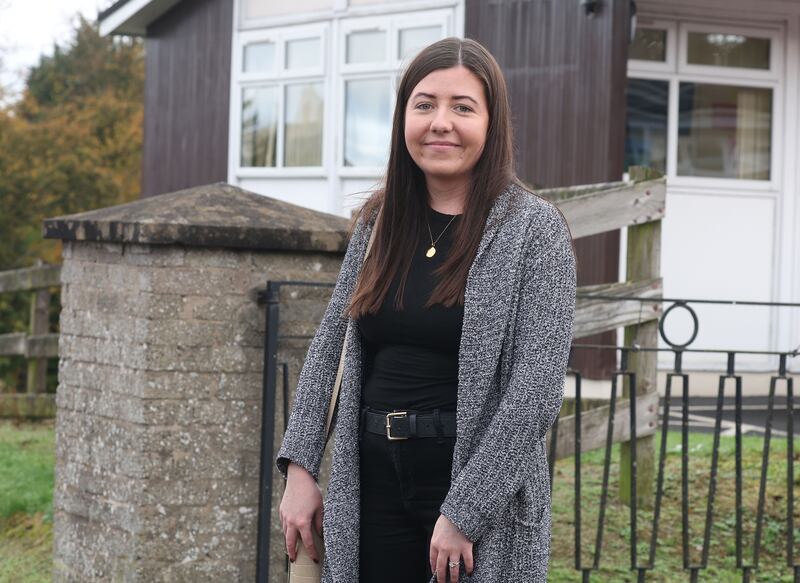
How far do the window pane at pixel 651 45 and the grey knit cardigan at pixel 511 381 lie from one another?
8785mm

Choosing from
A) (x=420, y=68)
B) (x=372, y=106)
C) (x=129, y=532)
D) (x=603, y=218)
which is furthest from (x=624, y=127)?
(x=420, y=68)

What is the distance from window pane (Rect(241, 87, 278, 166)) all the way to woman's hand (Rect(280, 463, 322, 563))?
11.0 metres

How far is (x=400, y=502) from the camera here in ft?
9.68

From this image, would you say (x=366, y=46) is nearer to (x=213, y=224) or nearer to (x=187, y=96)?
(x=187, y=96)

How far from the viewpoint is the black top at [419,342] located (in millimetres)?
2875

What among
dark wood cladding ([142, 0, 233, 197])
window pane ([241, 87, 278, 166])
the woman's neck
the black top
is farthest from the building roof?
the black top

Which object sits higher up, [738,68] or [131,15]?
[131,15]

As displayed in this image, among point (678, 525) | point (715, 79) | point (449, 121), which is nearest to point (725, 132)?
point (715, 79)

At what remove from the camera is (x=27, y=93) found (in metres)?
Result: 26.6

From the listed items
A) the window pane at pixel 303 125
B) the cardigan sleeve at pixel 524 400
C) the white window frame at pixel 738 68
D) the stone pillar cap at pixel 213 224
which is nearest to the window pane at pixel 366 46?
the window pane at pixel 303 125

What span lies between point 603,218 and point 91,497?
2.86 metres

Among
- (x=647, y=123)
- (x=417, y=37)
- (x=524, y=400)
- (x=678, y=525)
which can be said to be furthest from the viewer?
(x=417, y=37)

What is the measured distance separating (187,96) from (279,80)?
6.07 feet

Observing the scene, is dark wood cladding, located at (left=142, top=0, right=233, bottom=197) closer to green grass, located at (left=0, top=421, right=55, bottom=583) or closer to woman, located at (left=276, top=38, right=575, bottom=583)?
green grass, located at (left=0, top=421, right=55, bottom=583)
